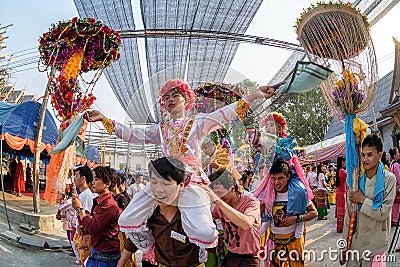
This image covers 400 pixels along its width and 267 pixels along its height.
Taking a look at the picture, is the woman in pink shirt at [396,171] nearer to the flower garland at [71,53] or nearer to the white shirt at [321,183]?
the white shirt at [321,183]

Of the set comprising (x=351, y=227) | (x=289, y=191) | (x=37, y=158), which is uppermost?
(x=37, y=158)

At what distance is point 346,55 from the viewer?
3992 mm

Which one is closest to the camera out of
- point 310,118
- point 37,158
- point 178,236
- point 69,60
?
point 178,236

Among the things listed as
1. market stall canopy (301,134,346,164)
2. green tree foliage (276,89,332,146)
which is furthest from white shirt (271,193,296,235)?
green tree foliage (276,89,332,146)

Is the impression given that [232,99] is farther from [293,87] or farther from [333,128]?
[333,128]

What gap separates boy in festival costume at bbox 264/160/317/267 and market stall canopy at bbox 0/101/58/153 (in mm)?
7364

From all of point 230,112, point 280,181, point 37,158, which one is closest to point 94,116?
point 230,112

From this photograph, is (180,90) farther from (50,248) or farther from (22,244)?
(22,244)

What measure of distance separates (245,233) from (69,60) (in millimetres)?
4500

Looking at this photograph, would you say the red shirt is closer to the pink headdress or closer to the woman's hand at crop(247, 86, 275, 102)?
the pink headdress

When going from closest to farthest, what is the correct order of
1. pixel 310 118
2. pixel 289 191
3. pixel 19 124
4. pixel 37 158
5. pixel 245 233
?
pixel 245 233 < pixel 289 191 < pixel 37 158 < pixel 19 124 < pixel 310 118

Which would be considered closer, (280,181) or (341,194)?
(280,181)

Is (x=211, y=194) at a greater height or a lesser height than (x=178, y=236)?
greater

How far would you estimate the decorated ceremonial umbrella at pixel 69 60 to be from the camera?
568 centimetres
